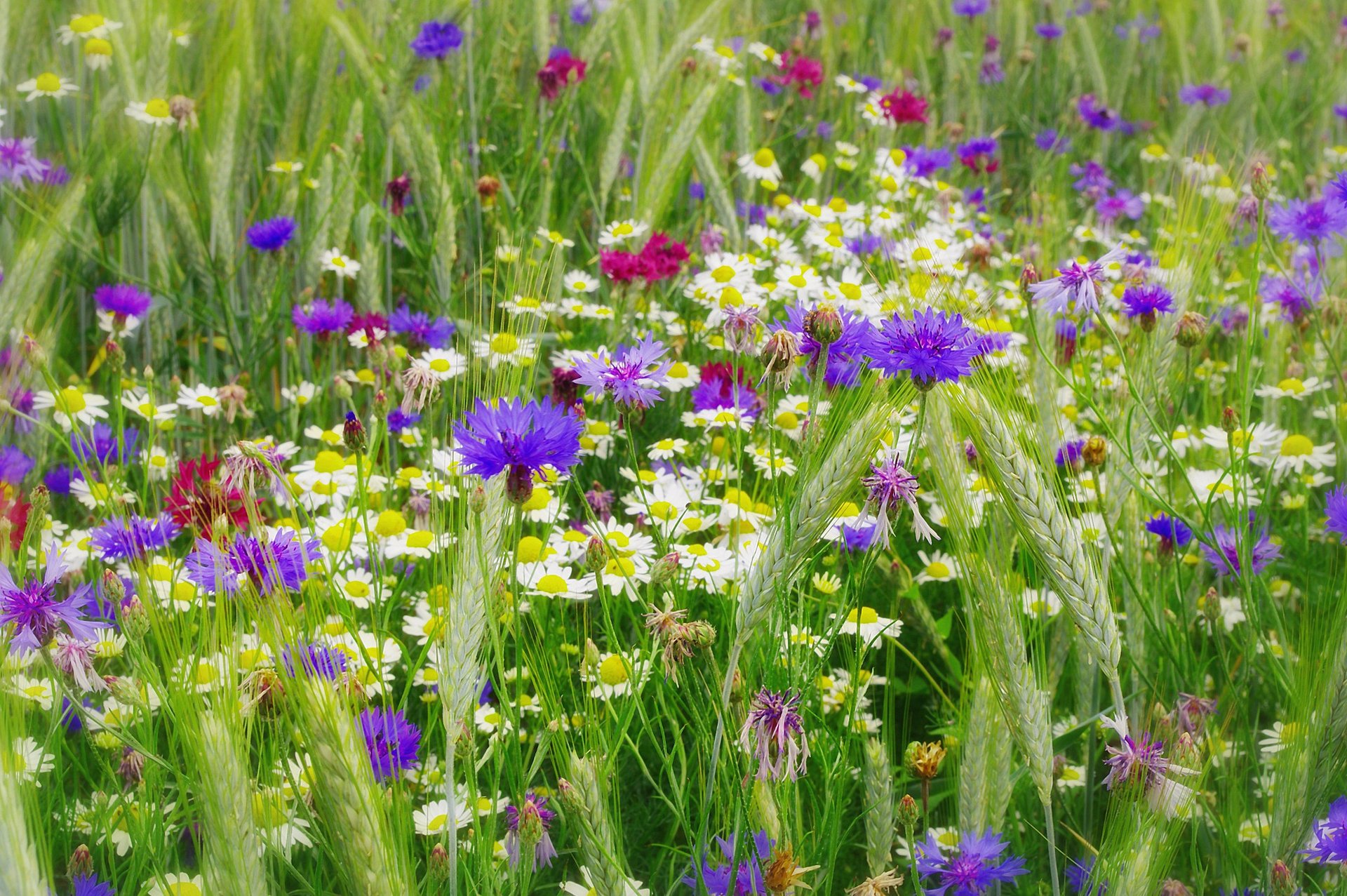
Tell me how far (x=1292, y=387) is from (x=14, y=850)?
2.03 m

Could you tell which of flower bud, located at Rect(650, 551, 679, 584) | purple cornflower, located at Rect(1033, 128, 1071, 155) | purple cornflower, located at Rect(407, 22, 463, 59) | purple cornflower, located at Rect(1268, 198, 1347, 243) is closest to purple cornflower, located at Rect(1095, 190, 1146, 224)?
purple cornflower, located at Rect(1033, 128, 1071, 155)

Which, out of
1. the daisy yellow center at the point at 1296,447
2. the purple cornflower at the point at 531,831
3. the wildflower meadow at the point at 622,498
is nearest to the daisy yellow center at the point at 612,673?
the wildflower meadow at the point at 622,498

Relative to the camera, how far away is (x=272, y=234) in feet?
7.24

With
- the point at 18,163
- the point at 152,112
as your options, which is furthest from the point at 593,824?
the point at 18,163

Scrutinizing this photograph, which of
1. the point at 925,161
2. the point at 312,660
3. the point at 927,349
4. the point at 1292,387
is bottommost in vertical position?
the point at 1292,387

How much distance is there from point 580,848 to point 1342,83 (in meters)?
4.02

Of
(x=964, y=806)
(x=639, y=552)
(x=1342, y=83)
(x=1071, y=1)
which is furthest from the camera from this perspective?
(x=1071, y=1)

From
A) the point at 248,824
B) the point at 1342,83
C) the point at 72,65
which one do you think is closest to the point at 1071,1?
the point at 1342,83

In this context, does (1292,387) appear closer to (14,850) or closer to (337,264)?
(337,264)

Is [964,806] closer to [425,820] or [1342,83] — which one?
[425,820]

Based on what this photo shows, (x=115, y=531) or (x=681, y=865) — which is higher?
(x=115, y=531)

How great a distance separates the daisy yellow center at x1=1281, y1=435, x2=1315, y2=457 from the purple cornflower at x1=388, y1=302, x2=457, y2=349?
1.49 meters

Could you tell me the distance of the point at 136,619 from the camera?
1.16 meters

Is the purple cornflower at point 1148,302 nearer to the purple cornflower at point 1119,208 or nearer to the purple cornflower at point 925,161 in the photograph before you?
the purple cornflower at point 925,161
